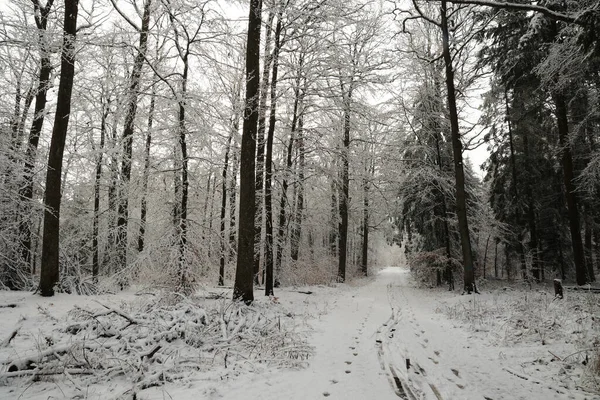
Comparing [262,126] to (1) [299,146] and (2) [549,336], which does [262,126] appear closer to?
(1) [299,146]

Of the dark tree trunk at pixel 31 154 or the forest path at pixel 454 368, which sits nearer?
the forest path at pixel 454 368

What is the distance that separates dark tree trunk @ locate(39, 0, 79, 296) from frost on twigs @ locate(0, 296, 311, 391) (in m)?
3.11

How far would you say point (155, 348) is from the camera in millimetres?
3967

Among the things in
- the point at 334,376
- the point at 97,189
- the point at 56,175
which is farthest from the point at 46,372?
the point at 97,189

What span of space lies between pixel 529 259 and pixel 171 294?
18.2 m

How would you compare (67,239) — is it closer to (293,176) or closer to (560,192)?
(293,176)

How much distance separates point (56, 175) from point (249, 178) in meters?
5.28

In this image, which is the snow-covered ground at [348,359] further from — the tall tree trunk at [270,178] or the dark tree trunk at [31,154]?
the dark tree trunk at [31,154]

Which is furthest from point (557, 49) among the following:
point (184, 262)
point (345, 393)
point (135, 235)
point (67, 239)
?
point (67, 239)

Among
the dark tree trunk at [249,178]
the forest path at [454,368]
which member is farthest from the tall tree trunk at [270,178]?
the forest path at [454,368]

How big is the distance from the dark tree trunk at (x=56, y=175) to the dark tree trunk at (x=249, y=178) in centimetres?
449

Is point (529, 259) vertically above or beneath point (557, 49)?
beneath

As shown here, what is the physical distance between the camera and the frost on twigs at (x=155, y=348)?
3418 millimetres

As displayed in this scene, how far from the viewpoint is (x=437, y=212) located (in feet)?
57.6
